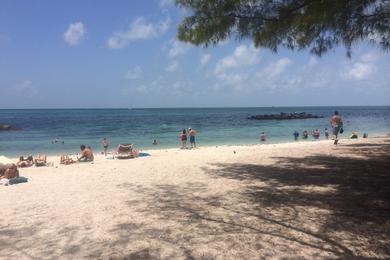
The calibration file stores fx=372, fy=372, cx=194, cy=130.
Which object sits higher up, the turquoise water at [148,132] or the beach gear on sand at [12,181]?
the beach gear on sand at [12,181]

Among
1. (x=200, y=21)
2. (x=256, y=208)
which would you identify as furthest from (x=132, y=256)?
(x=200, y=21)

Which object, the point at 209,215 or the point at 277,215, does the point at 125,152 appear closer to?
the point at 209,215

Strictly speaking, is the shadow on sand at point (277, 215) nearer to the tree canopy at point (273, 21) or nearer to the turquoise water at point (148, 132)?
the tree canopy at point (273, 21)

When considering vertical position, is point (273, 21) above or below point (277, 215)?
above

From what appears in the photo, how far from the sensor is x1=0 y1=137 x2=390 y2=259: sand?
176 inches

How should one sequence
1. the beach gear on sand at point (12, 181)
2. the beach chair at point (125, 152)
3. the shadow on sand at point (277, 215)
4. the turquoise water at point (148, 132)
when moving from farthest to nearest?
the turquoise water at point (148, 132)
the beach chair at point (125, 152)
the beach gear on sand at point (12, 181)
the shadow on sand at point (277, 215)

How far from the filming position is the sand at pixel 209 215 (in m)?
4.47

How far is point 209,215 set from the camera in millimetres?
5719

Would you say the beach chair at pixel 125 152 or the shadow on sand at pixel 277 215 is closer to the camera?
the shadow on sand at pixel 277 215

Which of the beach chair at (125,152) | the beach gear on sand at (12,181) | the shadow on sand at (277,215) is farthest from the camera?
the beach chair at (125,152)

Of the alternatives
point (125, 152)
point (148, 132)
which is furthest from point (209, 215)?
point (148, 132)

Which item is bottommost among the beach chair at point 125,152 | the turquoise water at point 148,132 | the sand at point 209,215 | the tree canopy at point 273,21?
the turquoise water at point 148,132

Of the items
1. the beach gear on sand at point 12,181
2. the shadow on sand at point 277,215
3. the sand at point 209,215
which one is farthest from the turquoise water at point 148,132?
the shadow on sand at point 277,215

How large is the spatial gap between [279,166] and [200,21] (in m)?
4.82
